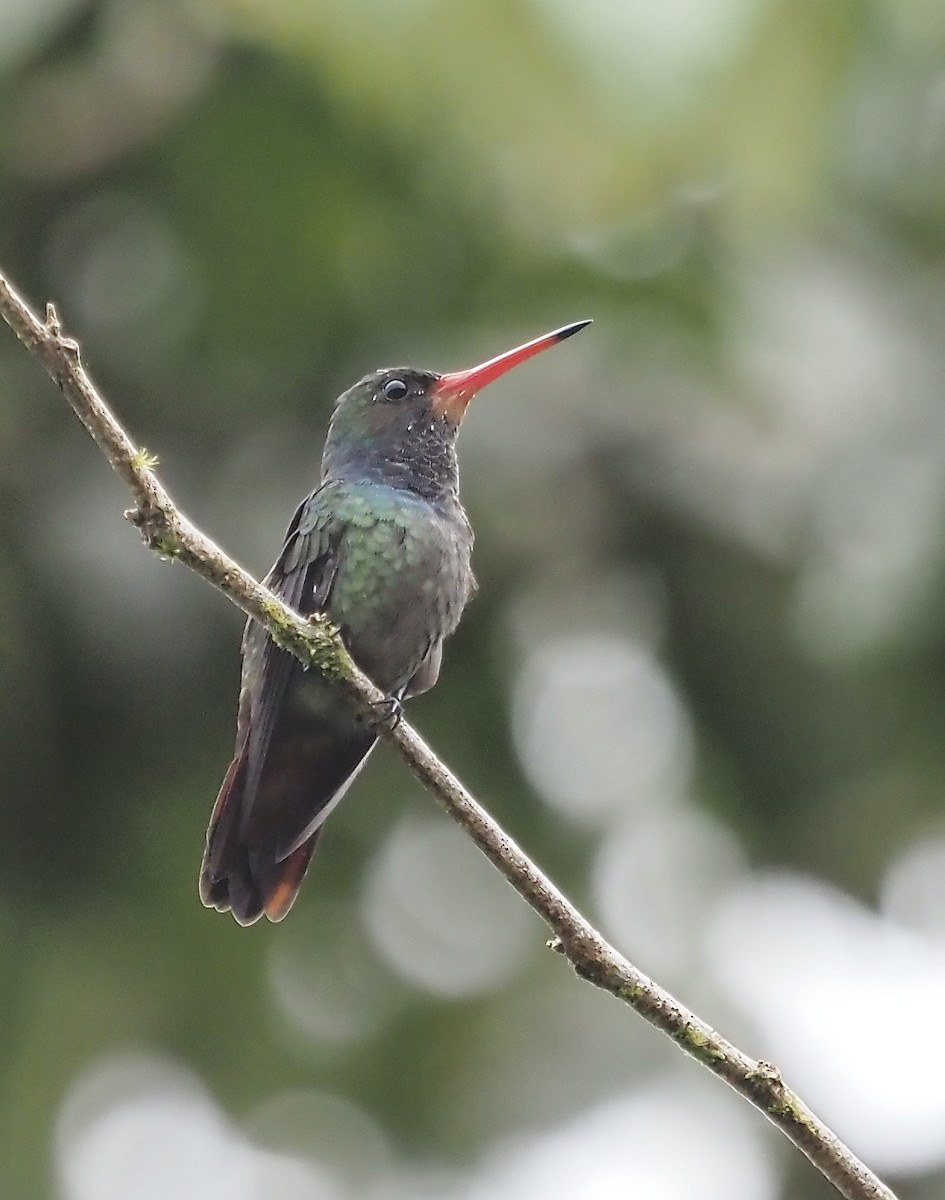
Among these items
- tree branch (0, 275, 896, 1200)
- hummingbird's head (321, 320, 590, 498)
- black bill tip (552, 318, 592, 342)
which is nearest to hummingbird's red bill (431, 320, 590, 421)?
hummingbird's head (321, 320, 590, 498)

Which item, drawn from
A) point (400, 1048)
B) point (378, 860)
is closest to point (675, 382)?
point (378, 860)

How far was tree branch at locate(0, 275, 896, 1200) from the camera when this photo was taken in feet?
8.72

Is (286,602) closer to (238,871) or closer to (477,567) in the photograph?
(238,871)

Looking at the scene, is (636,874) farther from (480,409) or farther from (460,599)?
(460,599)

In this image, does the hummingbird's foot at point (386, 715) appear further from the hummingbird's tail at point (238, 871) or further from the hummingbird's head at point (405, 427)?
the hummingbird's head at point (405, 427)

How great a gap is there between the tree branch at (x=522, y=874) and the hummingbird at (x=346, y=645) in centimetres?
111

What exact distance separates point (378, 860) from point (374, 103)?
3.36m

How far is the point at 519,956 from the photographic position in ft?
26.1

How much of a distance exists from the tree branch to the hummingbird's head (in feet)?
5.34

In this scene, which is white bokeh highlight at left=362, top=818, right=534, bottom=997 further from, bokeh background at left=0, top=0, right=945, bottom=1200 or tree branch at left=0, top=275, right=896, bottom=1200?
tree branch at left=0, top=275, right=896, bottom=1200

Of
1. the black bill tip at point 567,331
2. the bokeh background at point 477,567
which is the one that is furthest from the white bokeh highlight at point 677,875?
the black bill tip at point 567,331

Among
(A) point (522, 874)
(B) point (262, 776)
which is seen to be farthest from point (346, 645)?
(A) point (522, 874)

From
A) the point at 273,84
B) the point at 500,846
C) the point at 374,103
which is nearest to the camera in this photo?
the point at 500,846

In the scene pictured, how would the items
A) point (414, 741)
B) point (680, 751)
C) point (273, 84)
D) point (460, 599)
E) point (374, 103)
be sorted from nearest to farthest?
point (414, 741), point (460, 599), point (374, 103), point (273, 84), point (680, 751)
